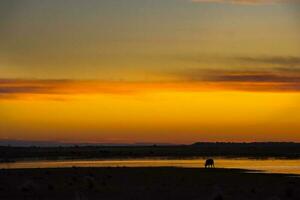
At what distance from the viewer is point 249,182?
4372 centimetres

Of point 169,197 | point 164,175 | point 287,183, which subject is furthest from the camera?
point 164,175

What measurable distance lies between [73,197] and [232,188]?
985 cm

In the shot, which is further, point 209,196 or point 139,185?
point 139,185

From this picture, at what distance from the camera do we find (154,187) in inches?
1570

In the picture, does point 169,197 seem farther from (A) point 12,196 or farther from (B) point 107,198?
(A) point 12,196

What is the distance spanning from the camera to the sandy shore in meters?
35.1

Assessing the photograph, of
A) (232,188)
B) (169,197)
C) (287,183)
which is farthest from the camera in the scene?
(287,183)

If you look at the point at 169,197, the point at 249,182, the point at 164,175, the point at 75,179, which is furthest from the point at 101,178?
the point at 169,197

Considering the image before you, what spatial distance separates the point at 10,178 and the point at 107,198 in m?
14.8

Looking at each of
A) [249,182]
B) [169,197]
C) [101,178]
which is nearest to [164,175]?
[101,178]

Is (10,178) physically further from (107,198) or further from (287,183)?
(287,183)

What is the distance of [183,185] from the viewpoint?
41.2 metres

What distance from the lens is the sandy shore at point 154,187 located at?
35.1 m

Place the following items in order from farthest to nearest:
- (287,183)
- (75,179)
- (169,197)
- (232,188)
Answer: (75,179)
(287,183)
(232,188)
(169,197)
